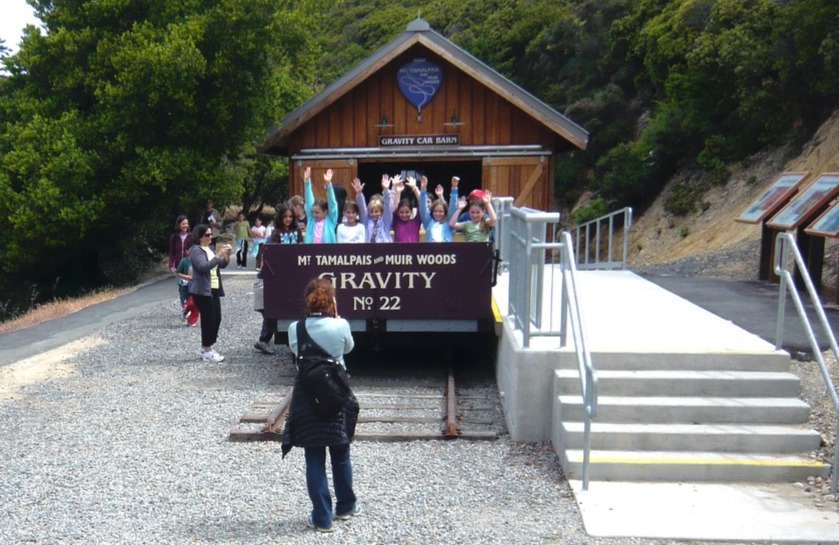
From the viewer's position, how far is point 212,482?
622 cm

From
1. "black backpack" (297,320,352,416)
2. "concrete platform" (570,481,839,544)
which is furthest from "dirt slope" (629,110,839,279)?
"black backpack" (297,320,352,416)

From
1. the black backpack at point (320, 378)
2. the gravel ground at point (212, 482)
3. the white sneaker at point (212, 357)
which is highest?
the black backpack at point (320, 378)

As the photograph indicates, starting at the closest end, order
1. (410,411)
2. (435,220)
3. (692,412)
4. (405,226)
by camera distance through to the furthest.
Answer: (692,412) < (410,411) < (405,226) < (435,220)

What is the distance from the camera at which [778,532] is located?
16.9 feet

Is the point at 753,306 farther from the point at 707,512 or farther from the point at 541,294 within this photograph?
the point at 707,512

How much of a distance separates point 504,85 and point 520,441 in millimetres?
10706

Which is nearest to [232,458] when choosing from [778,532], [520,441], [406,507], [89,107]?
[406,507]

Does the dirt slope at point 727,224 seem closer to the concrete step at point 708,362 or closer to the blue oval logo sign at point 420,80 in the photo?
the blue oval logo sign at point 420,80

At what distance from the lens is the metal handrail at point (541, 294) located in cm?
582

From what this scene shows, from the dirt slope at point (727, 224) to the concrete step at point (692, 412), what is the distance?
1010cm

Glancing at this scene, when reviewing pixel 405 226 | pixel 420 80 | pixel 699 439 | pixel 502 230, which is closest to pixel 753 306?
pixel 502 230

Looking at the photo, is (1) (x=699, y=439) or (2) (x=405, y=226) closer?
(1) (x=699, y=439)

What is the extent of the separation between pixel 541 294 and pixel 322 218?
3491mm

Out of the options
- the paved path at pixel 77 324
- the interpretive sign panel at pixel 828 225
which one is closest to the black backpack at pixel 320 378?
the paved path at pixel 77 324
